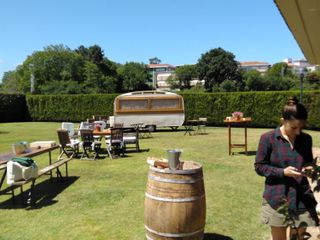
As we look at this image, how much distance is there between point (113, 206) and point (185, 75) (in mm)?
86730

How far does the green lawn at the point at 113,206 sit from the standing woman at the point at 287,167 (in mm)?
2183

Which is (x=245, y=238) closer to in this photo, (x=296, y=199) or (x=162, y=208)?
(x=162, y=208)

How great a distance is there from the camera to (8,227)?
5457 mm

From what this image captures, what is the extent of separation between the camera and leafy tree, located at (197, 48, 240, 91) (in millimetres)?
65375

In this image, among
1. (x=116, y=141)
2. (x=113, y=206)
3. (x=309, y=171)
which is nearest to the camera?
(x=309, y=171)

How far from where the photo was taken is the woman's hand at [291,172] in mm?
2671

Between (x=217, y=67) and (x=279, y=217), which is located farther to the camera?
(x=217, y=67)

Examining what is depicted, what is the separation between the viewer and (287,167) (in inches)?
111

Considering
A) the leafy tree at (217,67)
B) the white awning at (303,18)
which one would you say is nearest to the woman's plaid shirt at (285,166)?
the white awning at (303,18)

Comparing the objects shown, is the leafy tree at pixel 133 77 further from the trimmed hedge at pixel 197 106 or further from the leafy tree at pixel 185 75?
the trimmed hedge at pixel 197 106

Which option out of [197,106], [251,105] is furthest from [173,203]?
[197,106]

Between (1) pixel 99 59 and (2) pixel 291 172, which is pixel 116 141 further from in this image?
(1) pixel 99 59

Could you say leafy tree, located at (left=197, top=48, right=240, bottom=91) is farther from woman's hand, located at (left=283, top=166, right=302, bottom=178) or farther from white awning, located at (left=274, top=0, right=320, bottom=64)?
woman's hand, located at (left=283, top=166, right=302, bottom=178)

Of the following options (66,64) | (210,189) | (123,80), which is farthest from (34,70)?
(210,189)
